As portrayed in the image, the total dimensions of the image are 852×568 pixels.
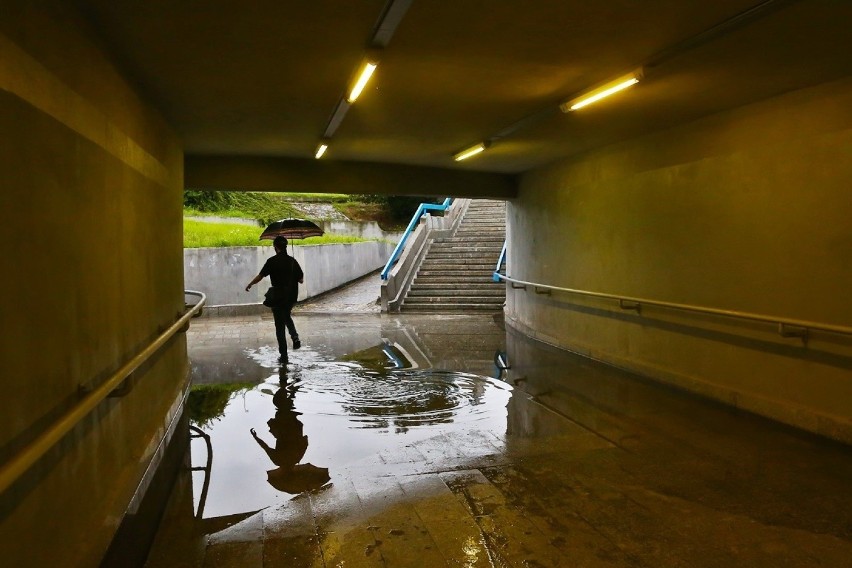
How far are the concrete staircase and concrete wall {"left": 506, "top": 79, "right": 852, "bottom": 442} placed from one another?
22.8 ft

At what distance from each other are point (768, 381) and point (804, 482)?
2.09 metres

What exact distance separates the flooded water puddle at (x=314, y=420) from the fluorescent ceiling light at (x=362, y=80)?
10.2ft

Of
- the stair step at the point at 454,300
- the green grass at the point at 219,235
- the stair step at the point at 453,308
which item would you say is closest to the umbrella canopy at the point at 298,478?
the stair step at the point at 453,308

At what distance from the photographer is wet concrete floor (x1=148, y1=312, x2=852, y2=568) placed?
386 centimetres

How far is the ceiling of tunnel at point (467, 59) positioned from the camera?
4469 millimetres

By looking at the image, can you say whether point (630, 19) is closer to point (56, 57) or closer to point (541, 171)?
point (56, 57)

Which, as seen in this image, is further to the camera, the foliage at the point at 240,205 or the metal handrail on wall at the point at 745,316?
the foliage at the point at 240,205

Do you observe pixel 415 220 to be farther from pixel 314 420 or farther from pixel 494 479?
pixel 494 479

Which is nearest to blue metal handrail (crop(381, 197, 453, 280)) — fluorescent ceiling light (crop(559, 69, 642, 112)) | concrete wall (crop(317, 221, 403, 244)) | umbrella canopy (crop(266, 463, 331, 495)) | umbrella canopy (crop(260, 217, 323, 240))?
umbrella canopy (crop(260, 217, 323, 240))

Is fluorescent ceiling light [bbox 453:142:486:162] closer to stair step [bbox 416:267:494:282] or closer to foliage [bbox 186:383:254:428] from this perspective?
foliage [bbox 186:383:254:428]

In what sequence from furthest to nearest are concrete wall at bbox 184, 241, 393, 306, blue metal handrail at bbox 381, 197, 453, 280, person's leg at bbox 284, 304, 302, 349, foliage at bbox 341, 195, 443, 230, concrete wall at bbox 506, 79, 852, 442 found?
foliage at bbox 341, 195, 443, 230
blue metal handrail at bbox 381, 197, 453, 280
concrete wall at bbox 184, 241, 393, 306
person's leg at bbox 284, 304, 302, 349
concrete wall at bbox 506, 79, 852, 442

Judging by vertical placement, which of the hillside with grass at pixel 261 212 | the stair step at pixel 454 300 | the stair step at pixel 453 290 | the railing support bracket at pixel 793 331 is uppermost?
the hillside with grass at pixel 261 212

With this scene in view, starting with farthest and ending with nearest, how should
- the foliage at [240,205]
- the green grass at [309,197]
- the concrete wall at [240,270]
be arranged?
the green grass at [309,197] < the foliage at [240,205] < the concrete wall at [240,270]

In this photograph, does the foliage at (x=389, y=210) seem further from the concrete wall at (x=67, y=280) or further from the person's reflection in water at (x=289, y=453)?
the concrete wall at (x=67, y=280)
